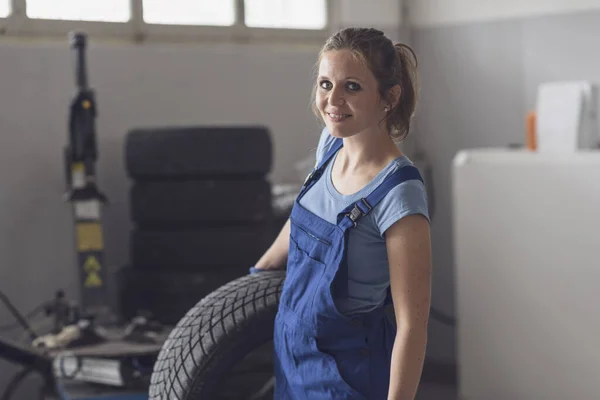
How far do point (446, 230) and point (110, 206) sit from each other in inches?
63.7

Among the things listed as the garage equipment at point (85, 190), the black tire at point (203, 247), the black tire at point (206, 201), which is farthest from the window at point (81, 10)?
the black tire at point (203, 247)

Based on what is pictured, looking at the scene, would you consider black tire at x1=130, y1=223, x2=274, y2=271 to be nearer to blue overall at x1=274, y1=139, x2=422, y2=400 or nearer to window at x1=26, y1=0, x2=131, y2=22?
window at x1=26, y1=0, x2=131, y2=22

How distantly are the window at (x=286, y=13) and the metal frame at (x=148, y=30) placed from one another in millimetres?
36

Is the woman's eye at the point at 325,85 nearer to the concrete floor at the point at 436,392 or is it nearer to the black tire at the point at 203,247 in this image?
the black tire at the point at 203,247

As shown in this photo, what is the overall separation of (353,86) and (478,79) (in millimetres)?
2584

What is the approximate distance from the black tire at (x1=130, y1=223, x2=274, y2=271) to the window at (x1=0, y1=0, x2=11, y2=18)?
3.41ft

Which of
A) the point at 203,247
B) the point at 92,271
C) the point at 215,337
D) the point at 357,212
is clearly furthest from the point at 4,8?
the point at 357,212

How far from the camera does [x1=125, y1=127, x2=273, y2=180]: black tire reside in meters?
3.12

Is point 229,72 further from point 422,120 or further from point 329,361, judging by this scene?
point 329,361

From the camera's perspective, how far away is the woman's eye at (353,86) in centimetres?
160

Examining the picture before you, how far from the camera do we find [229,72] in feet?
12.6

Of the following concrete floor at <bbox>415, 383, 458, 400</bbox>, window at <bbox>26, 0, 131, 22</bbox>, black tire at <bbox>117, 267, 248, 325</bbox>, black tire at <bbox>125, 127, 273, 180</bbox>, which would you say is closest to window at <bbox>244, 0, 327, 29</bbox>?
window at <bbox>26, 0, 131, 22</bbox>

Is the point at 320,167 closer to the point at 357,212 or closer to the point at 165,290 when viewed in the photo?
the point at 357,212

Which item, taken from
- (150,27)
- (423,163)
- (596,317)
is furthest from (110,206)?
(596,317)
